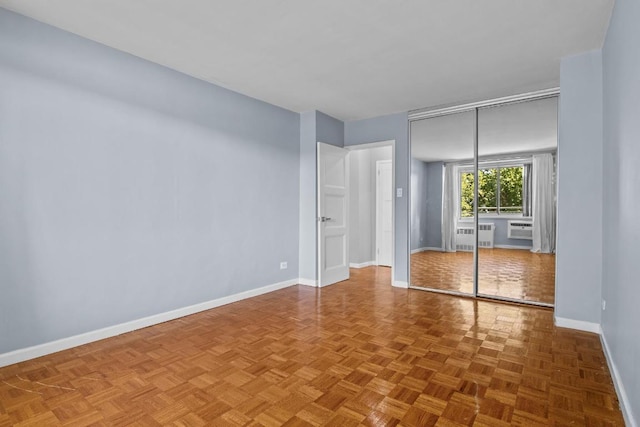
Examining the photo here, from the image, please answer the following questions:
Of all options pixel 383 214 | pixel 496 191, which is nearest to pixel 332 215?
pixel 383 214

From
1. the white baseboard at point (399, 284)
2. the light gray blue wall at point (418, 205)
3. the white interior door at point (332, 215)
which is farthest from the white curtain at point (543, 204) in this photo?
the white interior door at point (332, 215)

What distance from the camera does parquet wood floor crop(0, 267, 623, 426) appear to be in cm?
186

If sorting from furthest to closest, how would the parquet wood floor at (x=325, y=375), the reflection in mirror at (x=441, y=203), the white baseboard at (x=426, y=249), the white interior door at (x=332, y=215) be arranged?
the white interior door at (x=332, y=215) < the white baseboard at (x=426, y=249) < the reflection in mirror at (x=441, y=203) < the parquet wood floor at (x=325, y=375)

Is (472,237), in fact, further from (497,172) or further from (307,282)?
(307,282)

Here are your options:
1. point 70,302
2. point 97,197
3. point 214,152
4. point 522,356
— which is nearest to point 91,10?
Result: point 97,197

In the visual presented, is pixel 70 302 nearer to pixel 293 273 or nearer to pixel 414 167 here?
pixel 293 273

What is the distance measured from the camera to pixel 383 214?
6707 millimetres

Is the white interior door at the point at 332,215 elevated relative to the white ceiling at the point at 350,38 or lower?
lower

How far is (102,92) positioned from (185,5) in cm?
117

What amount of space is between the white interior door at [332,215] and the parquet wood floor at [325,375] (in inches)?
61.0

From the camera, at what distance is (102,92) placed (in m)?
2.94

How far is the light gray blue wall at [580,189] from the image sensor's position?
10.2 feet

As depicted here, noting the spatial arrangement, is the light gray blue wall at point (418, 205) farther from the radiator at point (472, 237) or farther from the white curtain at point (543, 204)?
the white curtain at point (543, 204)

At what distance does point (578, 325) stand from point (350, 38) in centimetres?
336
